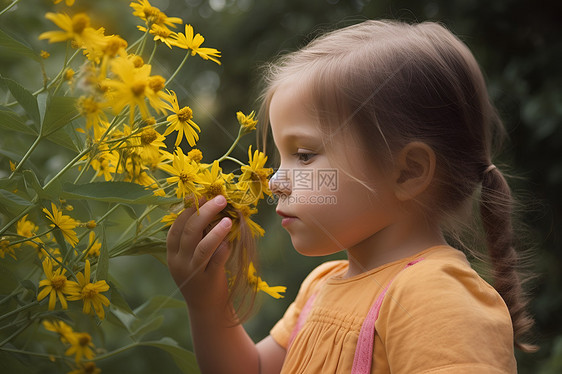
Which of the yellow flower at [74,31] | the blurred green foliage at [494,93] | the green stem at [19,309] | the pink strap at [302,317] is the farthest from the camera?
the blurred green foliage at [494,93]

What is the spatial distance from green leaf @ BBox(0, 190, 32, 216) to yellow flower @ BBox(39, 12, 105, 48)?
0.57ft

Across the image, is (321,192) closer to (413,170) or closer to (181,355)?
(413,170)

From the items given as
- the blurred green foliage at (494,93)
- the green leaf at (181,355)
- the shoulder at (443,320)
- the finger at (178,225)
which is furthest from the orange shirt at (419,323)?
the blurred green foliage at (494,93)

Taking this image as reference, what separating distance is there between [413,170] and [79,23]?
0.49m

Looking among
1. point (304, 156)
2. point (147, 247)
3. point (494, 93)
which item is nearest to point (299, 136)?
point (304, 156)

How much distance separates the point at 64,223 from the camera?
2.04 feet

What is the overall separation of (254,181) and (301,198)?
0.22ft

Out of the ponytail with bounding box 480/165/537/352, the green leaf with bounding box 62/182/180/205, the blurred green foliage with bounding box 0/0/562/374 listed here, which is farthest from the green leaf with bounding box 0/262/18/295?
A: the blurred green foliage with bounding box 0/0/562/374

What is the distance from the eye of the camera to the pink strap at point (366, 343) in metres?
0.69

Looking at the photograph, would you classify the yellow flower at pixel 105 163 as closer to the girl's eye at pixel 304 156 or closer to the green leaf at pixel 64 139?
the green leaf at pixel 64 139

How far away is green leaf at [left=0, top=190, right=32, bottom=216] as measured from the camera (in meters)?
0.57

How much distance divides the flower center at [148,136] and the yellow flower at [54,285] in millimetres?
165

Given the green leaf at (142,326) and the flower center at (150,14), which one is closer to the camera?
the flower center at (150,14)

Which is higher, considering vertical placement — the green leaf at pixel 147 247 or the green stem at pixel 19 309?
the green stem at pixel 19 309
